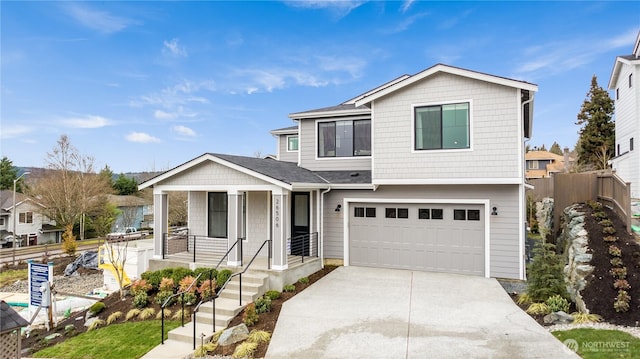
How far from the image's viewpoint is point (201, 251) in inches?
517

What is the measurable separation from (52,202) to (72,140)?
672 cm

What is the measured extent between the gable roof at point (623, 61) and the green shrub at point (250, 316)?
19.8 m

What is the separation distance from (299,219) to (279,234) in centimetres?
267

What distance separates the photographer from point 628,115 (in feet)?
57.4

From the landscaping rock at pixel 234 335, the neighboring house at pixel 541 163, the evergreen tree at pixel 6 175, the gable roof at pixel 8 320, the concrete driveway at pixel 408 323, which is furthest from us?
the evergreen tree at pixel 6 175

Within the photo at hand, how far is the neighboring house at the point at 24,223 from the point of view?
35.4 m

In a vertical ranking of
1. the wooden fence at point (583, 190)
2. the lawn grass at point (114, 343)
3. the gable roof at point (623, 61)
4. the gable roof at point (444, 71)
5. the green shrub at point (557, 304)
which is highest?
the gable roof at point (623, 61)

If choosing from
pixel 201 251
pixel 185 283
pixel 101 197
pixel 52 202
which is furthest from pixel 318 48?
pixel 52 202

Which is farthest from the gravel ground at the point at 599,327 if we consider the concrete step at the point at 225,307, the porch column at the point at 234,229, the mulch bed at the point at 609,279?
the porch column at the point at 234,229

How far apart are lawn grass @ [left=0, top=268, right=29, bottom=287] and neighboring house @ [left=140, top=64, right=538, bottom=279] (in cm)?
1321

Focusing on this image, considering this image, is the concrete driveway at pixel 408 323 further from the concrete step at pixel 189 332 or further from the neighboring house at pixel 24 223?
the neighboring house at pixel 24 223

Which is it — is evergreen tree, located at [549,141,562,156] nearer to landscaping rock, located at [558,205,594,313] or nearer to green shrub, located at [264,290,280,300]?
landscaping rock, located at [558,205,594,313]

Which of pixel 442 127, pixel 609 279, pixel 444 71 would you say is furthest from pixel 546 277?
pixel 444 71

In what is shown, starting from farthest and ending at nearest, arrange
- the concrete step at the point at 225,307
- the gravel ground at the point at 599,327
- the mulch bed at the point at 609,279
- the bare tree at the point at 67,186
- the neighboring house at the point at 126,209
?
1. the neighboring house at the point at 126,209
2. the bare tree at the point at 67,186
3. the concrete step at the point at 225,307
4. the mulch bed at the point at 609,279
5. the gravel ground at the point at 599,327
